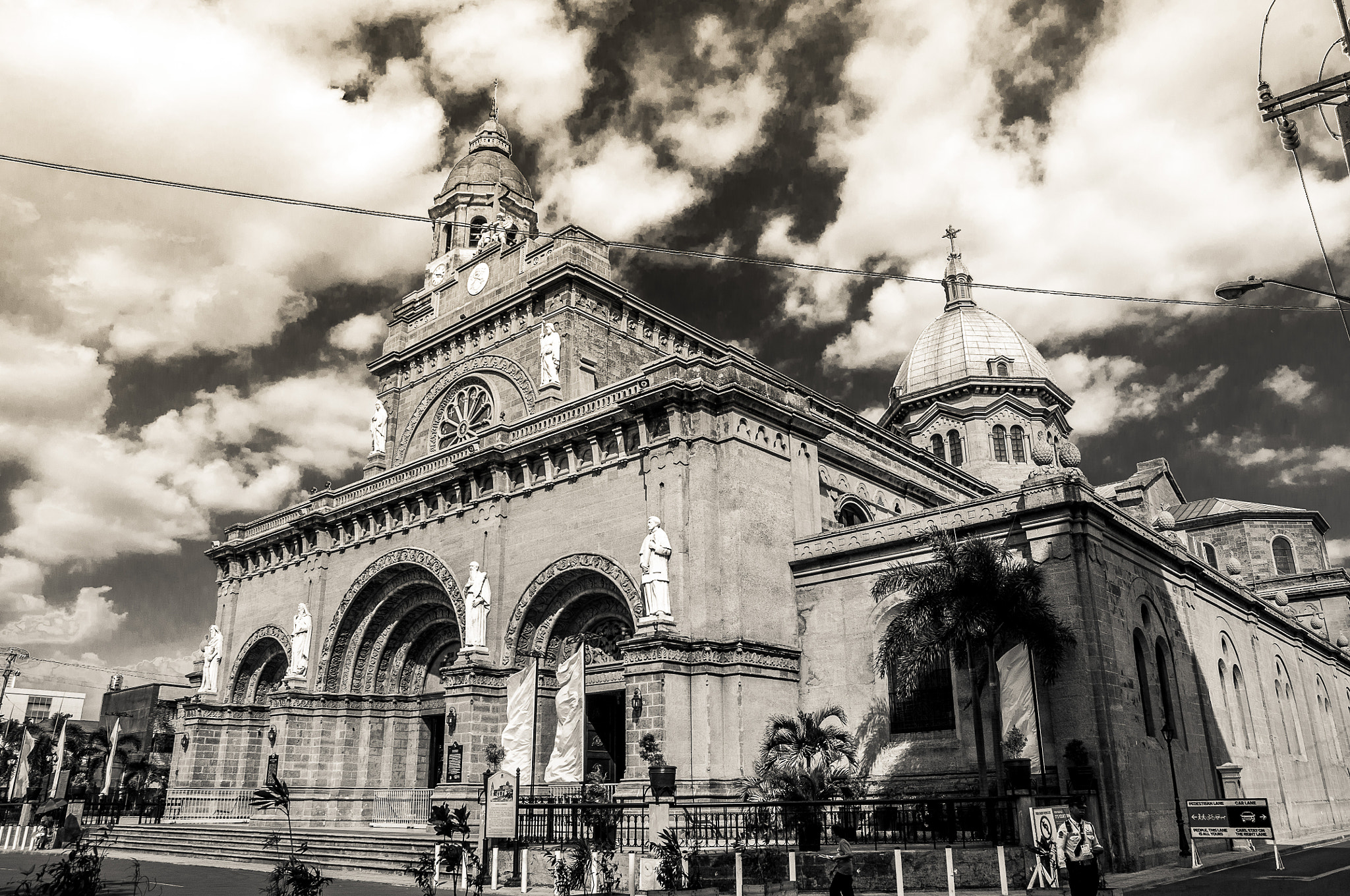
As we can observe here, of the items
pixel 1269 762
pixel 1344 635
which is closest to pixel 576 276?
pixel 1269 762

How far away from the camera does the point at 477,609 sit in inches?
1133

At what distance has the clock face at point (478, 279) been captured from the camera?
126 feet

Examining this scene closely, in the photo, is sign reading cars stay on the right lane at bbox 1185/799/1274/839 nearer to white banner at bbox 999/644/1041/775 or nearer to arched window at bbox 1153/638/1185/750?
white banner at bbox 999/644/1041/775

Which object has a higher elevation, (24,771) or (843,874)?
(24,771)

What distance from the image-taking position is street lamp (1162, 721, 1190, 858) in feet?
75.3

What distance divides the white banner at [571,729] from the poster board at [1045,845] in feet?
37.1

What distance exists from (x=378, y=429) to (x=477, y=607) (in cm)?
1384

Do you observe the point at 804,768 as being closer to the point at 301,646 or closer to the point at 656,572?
the point at 656,572

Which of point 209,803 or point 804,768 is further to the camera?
point 209,803

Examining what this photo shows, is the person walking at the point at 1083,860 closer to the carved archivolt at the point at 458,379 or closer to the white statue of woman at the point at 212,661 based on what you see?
the carved archivolt at the point at 458,379

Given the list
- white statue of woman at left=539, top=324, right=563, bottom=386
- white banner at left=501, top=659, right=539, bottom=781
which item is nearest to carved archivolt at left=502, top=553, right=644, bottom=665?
white banner at left=501, top=659, right=539, bottom=781

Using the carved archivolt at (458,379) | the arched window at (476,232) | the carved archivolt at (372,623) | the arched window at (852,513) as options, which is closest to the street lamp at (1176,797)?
the arched window at (852,513)

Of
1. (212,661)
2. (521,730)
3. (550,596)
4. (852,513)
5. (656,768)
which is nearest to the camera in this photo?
(656,768)

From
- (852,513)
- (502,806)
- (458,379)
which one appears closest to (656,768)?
(502,806)
